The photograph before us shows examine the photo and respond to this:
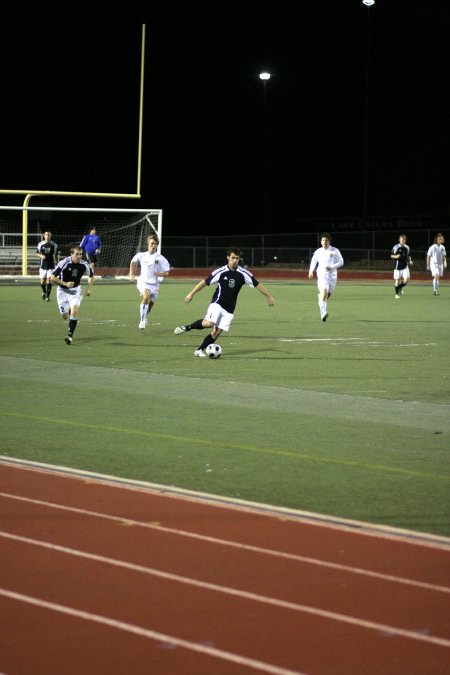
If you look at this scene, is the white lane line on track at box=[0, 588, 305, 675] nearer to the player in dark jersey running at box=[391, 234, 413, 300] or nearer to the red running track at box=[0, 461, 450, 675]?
the red running track at box=[0, 461, 450, 675]

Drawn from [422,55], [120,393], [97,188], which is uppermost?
[422,55]

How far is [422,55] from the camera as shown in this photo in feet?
237

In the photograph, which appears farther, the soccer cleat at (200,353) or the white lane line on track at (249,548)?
the soccer cleat at (200,353)

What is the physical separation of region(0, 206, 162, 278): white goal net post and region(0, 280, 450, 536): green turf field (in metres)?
19.1

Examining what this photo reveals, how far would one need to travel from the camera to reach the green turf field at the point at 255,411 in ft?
29.7

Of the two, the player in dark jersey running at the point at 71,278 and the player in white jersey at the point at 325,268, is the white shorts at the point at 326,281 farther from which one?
the player in dark jersey running at the point at 71,278

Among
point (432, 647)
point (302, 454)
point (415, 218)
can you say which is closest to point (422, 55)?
point (415, 218)

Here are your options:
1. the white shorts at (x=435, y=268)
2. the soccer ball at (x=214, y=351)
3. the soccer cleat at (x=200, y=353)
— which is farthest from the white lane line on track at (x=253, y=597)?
the white shorts at (x=435, y=268)

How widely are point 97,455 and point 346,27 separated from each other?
6689 cm

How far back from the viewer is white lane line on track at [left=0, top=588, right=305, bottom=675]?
494cm

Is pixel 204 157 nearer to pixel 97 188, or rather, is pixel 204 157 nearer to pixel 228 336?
pixel 97 188

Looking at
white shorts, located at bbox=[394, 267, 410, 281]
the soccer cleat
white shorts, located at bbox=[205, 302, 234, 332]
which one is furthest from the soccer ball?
white shorts, located at bbox=[394, 267, 410, 281]

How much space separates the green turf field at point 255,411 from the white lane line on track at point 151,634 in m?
2.65

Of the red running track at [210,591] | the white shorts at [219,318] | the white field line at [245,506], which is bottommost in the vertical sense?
the white field line at [245,506]
